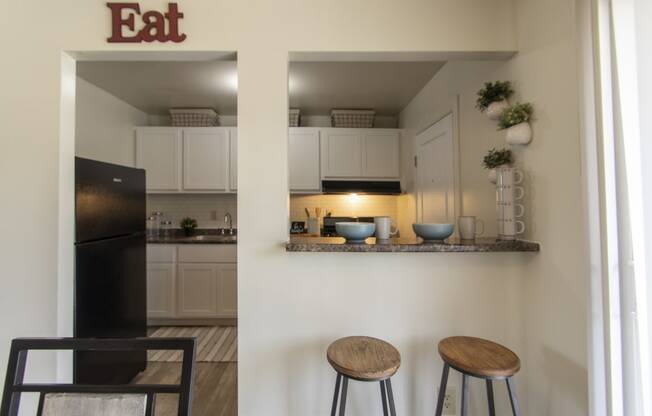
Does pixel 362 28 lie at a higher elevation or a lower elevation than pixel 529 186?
higher

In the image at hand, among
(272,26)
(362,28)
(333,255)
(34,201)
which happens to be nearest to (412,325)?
(333,255)

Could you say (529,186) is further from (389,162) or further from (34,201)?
(34,201)

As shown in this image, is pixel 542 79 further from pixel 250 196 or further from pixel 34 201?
pixel 34 201

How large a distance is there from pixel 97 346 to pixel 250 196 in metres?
0.89

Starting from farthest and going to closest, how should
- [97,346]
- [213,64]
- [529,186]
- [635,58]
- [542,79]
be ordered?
1. [213,64]
2. [529,186]
3. [542,79]
4. [635,58]
5. [97,346]

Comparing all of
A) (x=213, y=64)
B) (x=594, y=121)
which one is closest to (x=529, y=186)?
(x=594, y=121)

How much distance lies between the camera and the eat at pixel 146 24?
151cm

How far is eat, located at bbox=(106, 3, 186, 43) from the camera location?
1.51m

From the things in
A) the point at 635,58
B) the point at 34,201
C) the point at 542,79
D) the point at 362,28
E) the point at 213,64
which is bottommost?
the point at 34,201

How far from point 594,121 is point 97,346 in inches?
67.6

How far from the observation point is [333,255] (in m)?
1.56

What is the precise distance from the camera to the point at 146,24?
1.52 m

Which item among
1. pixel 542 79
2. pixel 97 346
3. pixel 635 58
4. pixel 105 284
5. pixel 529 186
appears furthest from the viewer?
pixel 105 284

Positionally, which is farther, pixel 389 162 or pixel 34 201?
pixel 389 162
